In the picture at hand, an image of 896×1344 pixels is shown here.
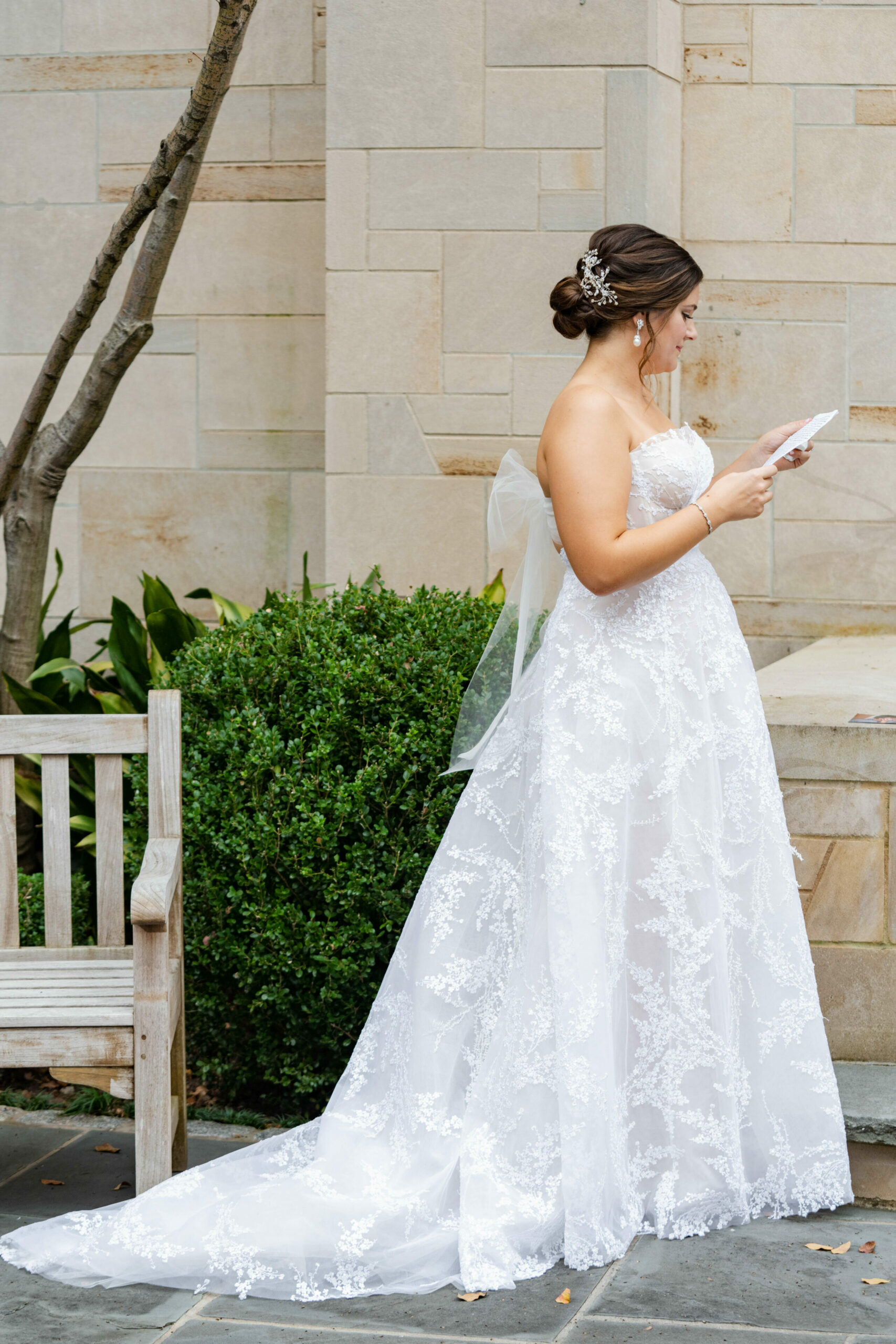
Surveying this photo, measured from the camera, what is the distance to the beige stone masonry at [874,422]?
17.4 feet

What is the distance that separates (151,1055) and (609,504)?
1447 mm

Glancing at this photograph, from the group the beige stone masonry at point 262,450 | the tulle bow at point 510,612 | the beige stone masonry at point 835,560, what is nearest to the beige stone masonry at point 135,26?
the beige stone masonry at point 262,450

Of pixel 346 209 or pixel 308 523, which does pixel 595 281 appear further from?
pixel 308 523

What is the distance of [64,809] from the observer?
3.31 meters

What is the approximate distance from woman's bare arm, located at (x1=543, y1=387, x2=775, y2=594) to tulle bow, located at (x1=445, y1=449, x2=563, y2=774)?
1.15ft

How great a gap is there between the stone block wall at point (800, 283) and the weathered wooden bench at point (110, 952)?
2.90 meters

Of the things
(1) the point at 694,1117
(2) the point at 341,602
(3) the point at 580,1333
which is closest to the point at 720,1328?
(3) the point at 580,1333

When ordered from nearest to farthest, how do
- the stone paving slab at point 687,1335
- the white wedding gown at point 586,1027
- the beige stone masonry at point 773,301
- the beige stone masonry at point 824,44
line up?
the stone paving slab at point 687,1335
the white wedding gown at point 586,1027
the beige stone masonry at point 824,44
the beige stone masonry at point 773,301

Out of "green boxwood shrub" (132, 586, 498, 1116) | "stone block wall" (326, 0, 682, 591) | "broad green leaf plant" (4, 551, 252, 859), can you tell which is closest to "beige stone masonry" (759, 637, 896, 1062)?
"green boxwood shrub" (132, 586, 498, 1116)

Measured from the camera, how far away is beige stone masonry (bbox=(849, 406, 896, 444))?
5.29m

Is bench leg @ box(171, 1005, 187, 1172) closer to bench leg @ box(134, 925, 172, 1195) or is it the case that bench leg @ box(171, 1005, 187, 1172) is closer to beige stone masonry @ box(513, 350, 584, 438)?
bench leg @ box(134, 925, 172, 1195)

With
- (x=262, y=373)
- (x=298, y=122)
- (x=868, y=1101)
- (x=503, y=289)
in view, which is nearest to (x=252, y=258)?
(x=262, y=373)

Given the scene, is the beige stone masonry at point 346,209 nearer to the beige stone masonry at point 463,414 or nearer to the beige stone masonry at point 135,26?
the beige stone masonry at point 463,414

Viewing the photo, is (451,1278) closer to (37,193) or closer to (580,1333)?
(580,1333)
